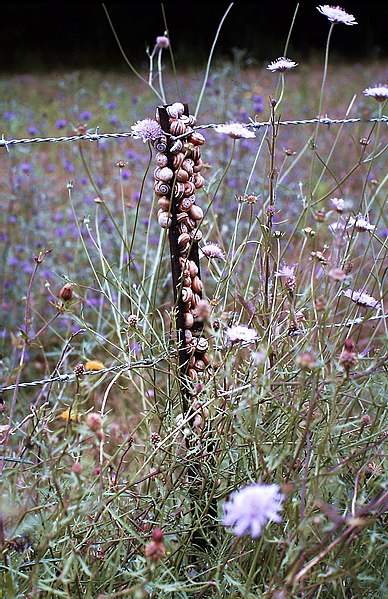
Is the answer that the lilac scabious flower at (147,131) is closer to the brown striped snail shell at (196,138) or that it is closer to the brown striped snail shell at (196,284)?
the brown striped snail shell at (196,138)

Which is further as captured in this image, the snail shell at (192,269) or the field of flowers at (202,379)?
the snail shell at (192,269)

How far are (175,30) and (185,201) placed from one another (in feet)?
28.5

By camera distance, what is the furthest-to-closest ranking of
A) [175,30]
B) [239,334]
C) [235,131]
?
[175,30] < [235,131] < [239,334]

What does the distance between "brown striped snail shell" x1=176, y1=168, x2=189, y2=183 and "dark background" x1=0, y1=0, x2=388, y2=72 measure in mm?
7212

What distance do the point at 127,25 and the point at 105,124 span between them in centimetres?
581

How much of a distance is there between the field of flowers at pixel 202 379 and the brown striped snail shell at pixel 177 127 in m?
0.03

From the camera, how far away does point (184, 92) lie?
4695mm

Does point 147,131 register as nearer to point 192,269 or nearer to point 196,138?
point 196,138

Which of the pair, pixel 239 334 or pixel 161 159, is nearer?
pixel 239 334

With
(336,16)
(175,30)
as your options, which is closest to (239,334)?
(336,16)

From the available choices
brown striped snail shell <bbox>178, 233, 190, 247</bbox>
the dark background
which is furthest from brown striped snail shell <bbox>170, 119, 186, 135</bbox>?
the dark background

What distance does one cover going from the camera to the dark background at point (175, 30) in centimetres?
816

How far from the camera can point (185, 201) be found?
3.14ft

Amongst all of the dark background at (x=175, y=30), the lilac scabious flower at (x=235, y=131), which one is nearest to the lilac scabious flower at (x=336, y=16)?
the lilac scabious flower at (x=235, y=131)
